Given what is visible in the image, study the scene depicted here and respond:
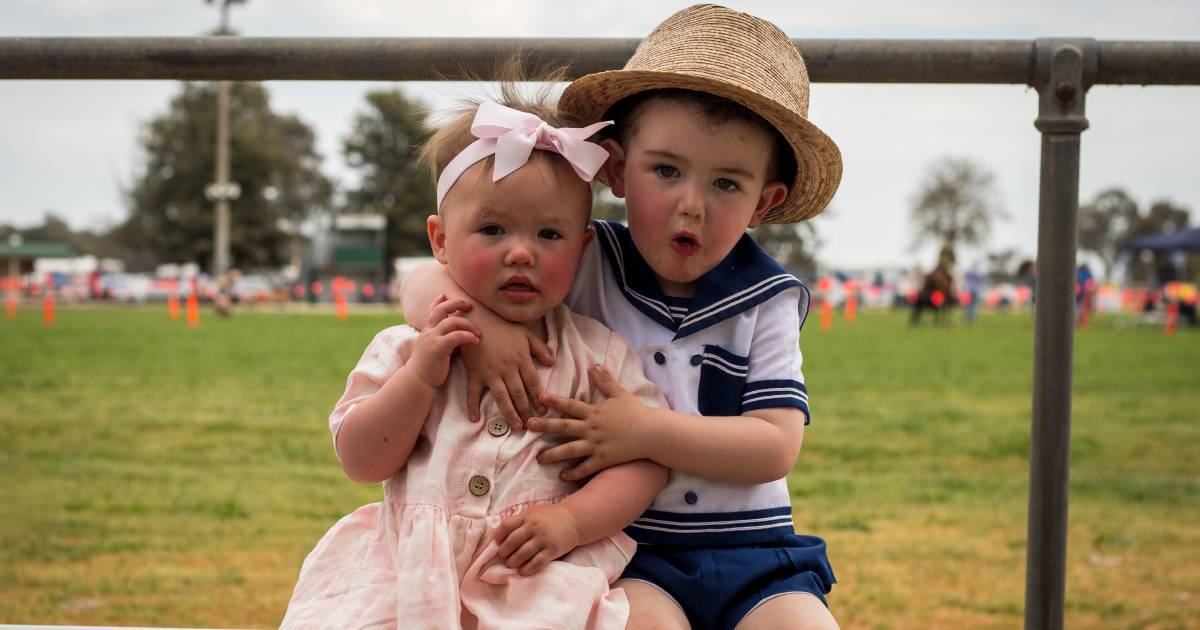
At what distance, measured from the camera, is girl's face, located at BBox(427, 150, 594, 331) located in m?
1.48

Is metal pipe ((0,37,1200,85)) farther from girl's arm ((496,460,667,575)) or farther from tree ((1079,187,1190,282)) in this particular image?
tree ((1079,187,1190,282))

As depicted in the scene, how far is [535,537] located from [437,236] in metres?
0.50

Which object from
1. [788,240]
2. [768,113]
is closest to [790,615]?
[768,113]

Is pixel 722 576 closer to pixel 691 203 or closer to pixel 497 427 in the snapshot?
pixel 497 427

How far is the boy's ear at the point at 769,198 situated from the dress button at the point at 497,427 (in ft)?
1.66

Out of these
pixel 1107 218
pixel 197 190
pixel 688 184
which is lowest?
pixel 688 184

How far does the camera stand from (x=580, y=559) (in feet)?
4.74

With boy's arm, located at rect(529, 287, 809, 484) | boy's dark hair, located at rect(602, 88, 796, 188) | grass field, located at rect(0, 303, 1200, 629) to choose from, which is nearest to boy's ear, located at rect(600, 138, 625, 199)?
boy's dark hair, located at rect(602, 88, 796, 188)

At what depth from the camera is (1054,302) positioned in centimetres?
151

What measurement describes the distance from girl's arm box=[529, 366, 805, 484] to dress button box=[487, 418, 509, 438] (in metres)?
0.04

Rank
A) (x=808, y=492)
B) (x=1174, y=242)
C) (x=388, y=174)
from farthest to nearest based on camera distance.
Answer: (x=388, y=174) < (x=1174, y=242) < (x=808, y=492)

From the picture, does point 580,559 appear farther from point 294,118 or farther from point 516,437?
point 294,118

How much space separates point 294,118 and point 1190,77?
78.7 metres

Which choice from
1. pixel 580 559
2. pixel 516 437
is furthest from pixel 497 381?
pixel 580 559
